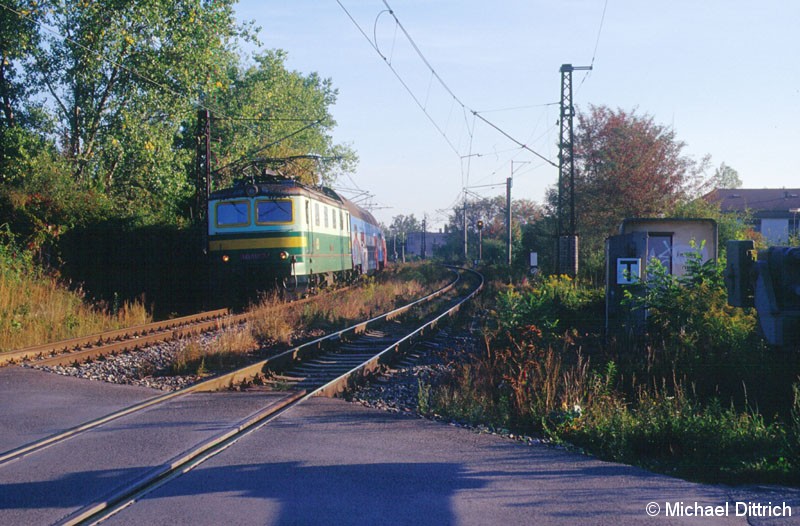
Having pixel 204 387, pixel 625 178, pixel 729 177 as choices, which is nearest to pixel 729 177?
pixel 729 177

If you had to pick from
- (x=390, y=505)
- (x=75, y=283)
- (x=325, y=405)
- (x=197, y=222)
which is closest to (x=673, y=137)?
(x=197, y=222)

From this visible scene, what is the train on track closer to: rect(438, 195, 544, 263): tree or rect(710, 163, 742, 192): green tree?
rect(438, 195, 544, 263): tree

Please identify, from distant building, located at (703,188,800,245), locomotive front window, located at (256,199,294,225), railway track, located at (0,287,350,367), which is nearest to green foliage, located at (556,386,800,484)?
railway track, located at (0,287,350,367)

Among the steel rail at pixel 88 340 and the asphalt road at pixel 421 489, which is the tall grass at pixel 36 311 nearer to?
the steel rail at pixel 88 340

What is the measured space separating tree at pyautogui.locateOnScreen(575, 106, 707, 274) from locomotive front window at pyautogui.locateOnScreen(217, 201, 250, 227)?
16949mm

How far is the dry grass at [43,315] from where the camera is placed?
505 inches

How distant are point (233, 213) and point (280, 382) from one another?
11497 mm

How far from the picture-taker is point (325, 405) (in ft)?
25.9

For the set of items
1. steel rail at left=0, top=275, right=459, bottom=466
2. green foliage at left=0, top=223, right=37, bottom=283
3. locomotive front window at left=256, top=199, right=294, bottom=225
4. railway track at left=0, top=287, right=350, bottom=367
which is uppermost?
locomotive front window at left=256, top=199, right=294, bottom=225

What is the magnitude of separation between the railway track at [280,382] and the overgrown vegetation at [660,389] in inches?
59.0

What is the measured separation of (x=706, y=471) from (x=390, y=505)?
2596 millimetres

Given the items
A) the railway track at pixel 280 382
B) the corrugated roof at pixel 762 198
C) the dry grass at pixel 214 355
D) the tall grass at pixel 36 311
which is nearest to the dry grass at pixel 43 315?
the tall grass at pixel 36 311

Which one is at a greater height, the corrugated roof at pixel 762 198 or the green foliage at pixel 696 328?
the corrugated roof at pixel 762 198

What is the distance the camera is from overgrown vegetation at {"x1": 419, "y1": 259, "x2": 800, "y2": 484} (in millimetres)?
6332
